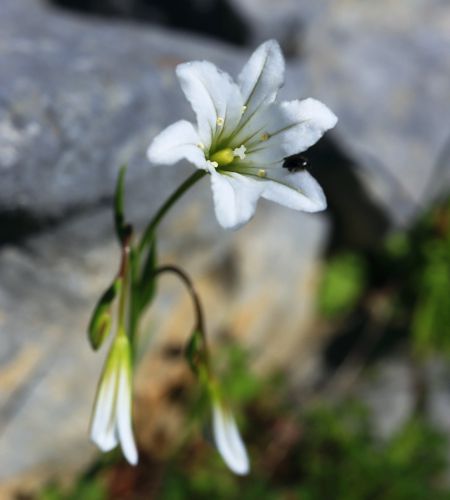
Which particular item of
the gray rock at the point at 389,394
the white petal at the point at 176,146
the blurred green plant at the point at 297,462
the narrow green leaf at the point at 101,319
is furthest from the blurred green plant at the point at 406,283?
the white petal at the point at 176,146

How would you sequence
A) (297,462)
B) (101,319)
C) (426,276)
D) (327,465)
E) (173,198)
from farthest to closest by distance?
(426,276) < (297,462) < (327,465) < (101,319) < (173,198)

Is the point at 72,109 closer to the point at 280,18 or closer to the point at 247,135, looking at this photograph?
the point at 247,135

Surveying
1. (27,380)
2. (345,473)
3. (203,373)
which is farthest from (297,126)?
(345,473)

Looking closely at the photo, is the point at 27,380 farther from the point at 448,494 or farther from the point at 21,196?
the point at 448,494

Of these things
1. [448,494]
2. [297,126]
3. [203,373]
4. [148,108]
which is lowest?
[448,494]

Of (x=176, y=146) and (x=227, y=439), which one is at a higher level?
(x=176, y=146)

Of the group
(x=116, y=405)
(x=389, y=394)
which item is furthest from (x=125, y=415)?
(x=389, y=394)

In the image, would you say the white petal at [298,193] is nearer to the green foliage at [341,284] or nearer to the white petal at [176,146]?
the white petal at [176,146]
